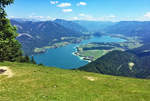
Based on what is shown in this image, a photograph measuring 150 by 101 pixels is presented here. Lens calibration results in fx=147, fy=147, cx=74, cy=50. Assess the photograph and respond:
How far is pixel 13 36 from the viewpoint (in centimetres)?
3372

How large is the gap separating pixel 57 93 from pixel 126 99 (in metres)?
Result: 10.2

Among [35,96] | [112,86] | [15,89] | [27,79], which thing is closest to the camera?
[35,96]

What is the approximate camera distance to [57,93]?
22297 mm

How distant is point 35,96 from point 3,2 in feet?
71.4

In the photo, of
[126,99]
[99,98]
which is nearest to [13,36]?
[99,98]

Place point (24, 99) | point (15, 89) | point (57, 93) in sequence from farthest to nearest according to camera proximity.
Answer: point (15, 89) < point (57, 93) < point (24, 99)

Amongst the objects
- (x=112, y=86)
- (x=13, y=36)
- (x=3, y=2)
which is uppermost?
(x=3, y=2)

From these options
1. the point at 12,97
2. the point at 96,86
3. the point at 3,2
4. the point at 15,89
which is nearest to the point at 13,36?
the point at 3,2

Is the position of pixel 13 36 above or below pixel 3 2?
below

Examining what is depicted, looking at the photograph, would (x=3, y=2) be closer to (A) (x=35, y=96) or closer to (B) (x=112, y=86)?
(A) (x=35, y=96)

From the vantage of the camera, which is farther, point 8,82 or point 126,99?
point 8,82

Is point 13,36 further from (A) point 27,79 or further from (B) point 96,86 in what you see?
(B) point 96,86

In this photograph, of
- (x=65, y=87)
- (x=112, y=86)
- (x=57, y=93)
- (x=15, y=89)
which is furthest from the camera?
(x=112, y=86)

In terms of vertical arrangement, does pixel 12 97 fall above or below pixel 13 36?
below
